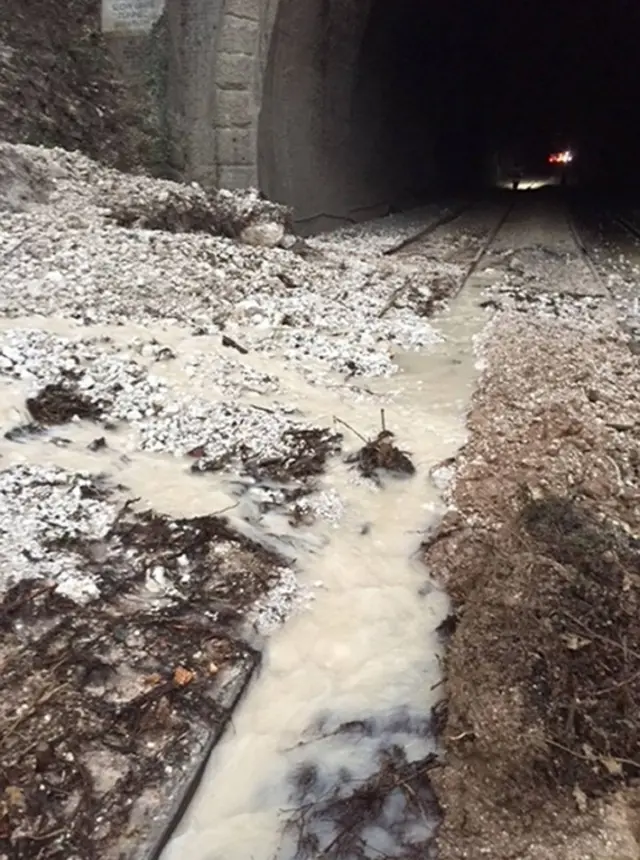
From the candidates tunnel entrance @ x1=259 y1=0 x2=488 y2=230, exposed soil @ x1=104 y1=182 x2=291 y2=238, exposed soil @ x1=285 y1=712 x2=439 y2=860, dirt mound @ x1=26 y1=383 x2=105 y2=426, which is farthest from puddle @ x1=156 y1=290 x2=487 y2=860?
tunnel entrance @ x1=259 y1=0 x2=488 y2=230

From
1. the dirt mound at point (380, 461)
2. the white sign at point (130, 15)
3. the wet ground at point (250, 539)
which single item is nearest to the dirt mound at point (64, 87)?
the white sign at point (130, 15)

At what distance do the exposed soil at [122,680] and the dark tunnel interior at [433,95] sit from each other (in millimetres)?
7879

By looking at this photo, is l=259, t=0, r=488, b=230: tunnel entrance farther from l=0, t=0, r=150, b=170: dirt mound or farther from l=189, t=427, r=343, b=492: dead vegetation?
l=189, t=427, r=343, b=492: dead vegetation

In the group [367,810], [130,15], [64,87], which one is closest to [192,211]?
[64,87]

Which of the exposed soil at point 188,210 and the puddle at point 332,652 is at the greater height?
the exposed soil at point 188,210

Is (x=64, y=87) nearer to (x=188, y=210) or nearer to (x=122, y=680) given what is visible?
(x=188, y=210)

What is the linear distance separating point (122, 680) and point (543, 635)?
4.84 feet

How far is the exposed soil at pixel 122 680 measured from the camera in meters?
2.15

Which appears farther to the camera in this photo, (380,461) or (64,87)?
(64,87)

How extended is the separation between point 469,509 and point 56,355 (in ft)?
8.84

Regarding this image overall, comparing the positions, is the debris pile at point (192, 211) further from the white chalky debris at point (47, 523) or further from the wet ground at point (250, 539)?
the white chalky debris at point (47, 523)

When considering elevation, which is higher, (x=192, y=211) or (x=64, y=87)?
(x=64, y=87)

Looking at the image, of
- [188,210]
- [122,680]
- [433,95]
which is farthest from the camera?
[433,95]

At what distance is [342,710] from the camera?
107 inches
